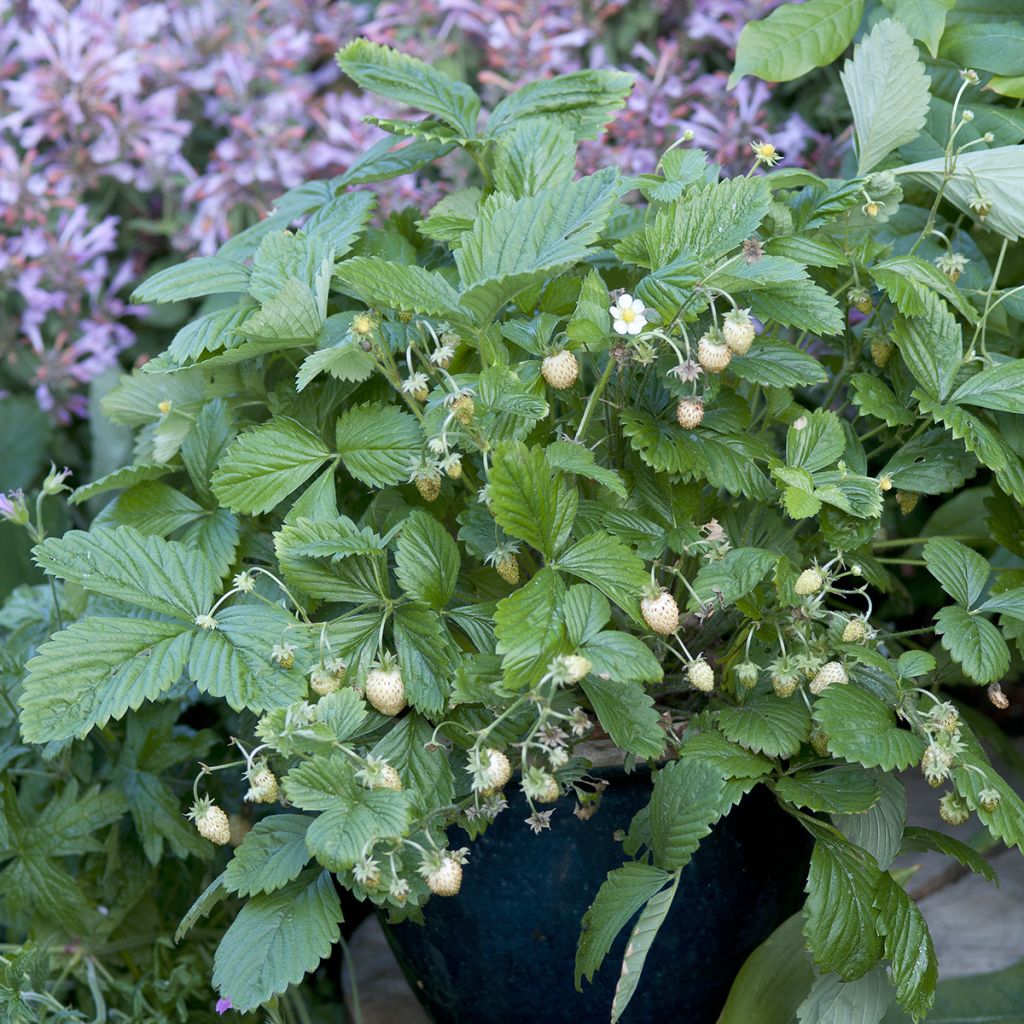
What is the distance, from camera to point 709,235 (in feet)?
2.21

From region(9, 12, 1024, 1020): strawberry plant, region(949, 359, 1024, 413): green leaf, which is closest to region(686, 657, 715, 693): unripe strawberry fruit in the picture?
region(9, 12, 1024, 1020): strawberry plant

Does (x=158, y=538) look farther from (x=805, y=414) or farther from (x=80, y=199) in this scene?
(x=80, y=199)

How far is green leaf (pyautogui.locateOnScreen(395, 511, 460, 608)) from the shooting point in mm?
676

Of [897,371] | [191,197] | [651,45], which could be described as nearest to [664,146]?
[651,45]

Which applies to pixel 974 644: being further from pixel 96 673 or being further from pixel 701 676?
pixel 96 673

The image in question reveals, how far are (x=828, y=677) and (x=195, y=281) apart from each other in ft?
1.57

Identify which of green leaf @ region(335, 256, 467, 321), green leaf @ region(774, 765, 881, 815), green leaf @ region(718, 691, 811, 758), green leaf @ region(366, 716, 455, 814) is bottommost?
green leaf @ region(774, 765, 881, 815)

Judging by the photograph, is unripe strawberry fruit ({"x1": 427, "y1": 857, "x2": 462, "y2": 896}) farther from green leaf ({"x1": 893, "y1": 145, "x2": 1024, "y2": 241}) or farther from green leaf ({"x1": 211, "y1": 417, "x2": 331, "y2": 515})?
green leaf ({"x1": 893, "y1": 145, "x2": 1024, "y2": 241})

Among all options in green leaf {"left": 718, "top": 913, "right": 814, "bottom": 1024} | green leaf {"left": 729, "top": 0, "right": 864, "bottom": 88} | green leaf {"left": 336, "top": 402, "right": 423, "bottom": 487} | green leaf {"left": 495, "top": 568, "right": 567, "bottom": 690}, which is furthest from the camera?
green leaf {"left": 729, "top": 0, "right": 864, "bottom": 88}

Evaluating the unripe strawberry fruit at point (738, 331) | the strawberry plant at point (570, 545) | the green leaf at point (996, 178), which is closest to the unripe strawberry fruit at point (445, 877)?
the strawberry plant at point (570, 545)

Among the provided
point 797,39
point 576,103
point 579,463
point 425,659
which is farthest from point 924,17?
point 425,659

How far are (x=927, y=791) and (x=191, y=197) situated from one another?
→ 116 centimetres

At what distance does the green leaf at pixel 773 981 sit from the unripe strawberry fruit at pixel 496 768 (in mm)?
303

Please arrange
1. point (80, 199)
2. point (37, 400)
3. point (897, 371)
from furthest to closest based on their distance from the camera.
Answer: point (80, 199) → point (37, 400) → point (897, 371)
